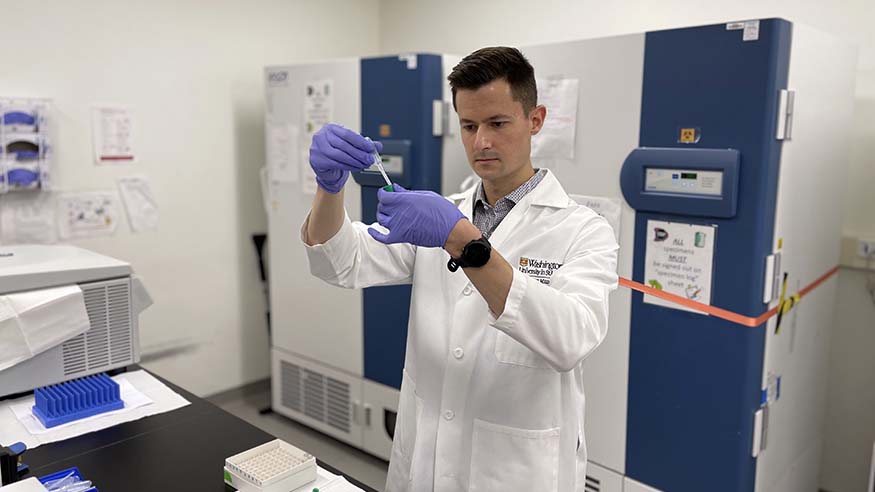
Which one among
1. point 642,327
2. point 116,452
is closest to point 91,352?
point 116,452

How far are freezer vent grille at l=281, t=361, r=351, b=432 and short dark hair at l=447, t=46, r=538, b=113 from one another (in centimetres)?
205

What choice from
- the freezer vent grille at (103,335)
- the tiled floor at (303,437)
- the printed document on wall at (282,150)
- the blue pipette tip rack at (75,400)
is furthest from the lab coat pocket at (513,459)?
the printed document on wall at (282,150)

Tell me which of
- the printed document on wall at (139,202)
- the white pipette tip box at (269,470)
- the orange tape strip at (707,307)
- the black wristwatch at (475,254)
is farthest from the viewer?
the printed document on wall at (139,202)

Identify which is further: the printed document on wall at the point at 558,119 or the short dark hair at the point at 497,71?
the printed document on wall at the point at 558,119

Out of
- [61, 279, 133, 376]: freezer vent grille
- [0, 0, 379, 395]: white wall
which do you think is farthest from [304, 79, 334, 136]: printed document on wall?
[61, 279, 133, 376]: freezer vent grille

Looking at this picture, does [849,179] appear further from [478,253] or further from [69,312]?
[69,312]

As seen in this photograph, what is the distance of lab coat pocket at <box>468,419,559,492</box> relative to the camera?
1.36 m

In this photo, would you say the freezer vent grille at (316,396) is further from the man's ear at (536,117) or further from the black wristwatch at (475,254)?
the black wristwatch at (475,254)

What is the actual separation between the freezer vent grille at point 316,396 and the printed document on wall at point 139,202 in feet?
3.13

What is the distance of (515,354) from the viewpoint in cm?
134

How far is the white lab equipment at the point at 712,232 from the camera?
1889 mm

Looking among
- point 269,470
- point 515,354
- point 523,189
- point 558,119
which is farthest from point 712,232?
point 269,470

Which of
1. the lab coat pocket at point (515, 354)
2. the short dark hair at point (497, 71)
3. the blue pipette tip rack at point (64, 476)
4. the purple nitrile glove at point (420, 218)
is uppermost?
the short dark hair at point (497, 71)

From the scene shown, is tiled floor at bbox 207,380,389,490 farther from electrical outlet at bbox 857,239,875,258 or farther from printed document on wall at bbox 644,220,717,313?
electrical outlet at bbox 857,239,875,258
